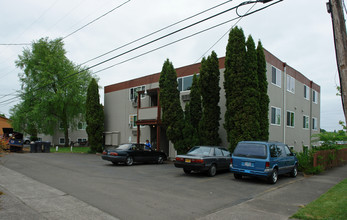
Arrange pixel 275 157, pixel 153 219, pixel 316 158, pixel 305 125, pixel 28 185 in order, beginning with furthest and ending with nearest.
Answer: pixel 305 125 < pixel 316 158 < pixel 275 157 < pixel 28 185 < pixel 153 219

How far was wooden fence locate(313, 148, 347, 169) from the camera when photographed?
15188 mm

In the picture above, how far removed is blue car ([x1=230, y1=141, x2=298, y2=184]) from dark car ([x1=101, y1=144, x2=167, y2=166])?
7191mm

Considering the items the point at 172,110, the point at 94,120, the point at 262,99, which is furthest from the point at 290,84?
the point at 94,120

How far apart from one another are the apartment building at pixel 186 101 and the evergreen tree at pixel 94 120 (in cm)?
116

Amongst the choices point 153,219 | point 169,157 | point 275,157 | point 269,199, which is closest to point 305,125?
point 169,157

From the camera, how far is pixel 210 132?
1834 centimetres

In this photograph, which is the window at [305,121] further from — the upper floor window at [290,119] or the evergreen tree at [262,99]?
the evergreen tree at [262,99]

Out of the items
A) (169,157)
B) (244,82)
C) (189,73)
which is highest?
(189,73)

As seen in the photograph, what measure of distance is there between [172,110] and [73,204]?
13116 mm

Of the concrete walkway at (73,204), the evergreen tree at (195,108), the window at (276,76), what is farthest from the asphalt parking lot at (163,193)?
the window at (276,76)

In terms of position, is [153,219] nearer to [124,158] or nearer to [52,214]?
[52,214]

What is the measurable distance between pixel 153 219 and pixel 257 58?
1470 cm

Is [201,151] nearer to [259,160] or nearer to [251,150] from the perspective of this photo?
[251,150]

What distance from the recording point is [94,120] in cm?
2877
